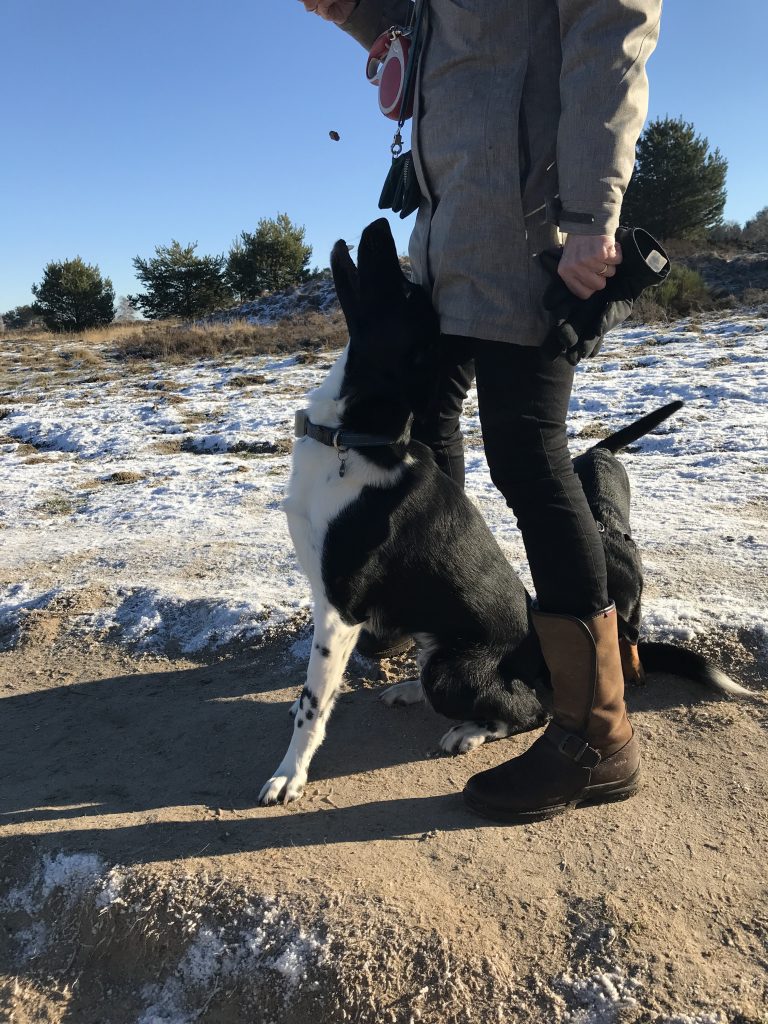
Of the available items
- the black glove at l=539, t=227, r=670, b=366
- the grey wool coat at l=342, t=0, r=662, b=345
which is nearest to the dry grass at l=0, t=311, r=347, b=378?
the grey wool coat at l=342, t=0, r=662, b=345

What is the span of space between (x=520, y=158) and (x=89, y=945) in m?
2.12

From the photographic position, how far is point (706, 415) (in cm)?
622

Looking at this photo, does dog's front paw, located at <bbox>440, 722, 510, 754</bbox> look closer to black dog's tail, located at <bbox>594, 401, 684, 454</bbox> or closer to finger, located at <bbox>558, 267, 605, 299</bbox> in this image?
black dog's tail, located at <bbox>594, 401, 684, 454</bbox>

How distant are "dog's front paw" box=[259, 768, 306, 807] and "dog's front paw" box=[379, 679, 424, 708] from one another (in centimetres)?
51

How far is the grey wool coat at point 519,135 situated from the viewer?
146 centimetres

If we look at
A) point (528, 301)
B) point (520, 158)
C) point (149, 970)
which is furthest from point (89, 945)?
point (520, 158)

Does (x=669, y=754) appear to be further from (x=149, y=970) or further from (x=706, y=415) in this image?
(x=706, y=415)

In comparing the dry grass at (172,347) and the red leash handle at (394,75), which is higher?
the red leash handle at (394,75)

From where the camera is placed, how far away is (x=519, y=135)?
1618mm

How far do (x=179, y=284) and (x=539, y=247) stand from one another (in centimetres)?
2908

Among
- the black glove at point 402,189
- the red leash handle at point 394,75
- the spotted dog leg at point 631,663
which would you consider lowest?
the spotted dog leg at point 631,663

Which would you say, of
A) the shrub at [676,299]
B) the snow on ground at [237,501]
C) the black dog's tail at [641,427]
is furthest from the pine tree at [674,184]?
the black dog's tail at [641,427]

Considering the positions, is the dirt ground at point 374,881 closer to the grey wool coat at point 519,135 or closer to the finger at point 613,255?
the grey wool coat at point 519,135

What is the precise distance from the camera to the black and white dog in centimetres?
200
